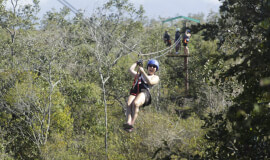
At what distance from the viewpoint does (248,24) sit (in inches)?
208

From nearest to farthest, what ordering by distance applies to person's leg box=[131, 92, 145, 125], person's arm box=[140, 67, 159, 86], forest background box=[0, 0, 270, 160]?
person's arm box=[140, 67, 159, 86] → person's leg box=[131, 92, 145, 125] → forest background box=[0, 0, 270, 160]

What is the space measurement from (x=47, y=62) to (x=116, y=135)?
7094 millimetres

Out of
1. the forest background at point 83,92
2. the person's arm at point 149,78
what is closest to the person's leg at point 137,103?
the person's arm at point 149,78

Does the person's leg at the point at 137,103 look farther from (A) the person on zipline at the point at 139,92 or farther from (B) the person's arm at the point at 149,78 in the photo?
(B) the person's arm at the point at 149,78

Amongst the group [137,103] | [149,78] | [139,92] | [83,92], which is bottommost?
[83,92]

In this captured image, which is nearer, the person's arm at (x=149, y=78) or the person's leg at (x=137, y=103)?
the person's arm at (x=149, y=78)

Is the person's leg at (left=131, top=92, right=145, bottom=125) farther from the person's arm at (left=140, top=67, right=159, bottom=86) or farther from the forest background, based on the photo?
the forest background

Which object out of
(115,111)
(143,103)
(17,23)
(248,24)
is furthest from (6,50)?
(248,24)

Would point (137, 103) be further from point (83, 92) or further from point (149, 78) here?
point (83, 92)

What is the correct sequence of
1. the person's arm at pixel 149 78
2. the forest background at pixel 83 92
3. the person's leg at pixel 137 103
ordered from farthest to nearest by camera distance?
the forest background at pixel 83 92 → the person's leg at pixel 137 103 → the person's arm at pixel 149 78

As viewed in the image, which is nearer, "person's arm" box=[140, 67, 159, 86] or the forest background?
"person's arm" box=[140, 67, 159, 86]

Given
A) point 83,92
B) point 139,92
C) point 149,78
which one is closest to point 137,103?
point 139,92

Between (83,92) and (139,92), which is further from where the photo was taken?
(83,92)

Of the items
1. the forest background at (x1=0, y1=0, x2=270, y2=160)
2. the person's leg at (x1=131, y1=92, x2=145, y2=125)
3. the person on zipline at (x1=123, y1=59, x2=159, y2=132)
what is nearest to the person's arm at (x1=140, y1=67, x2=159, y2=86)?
the person on zipline at (x1=123, y1=59, x2=159, y2=132)
